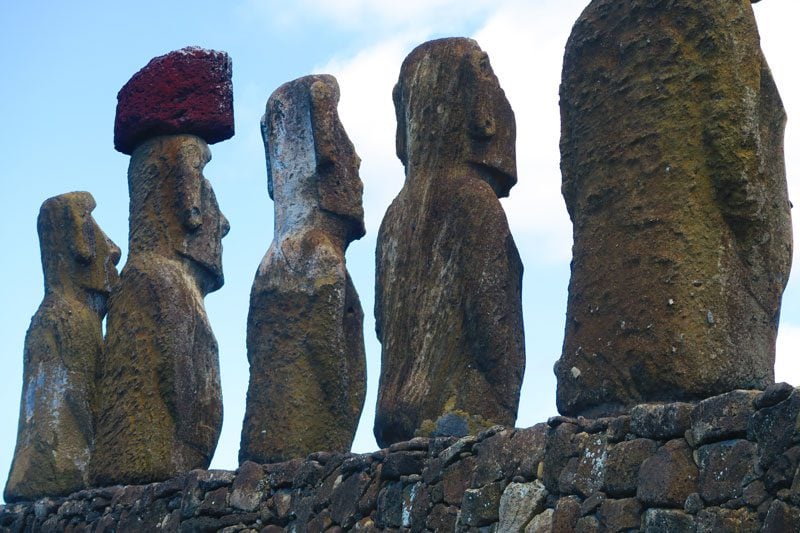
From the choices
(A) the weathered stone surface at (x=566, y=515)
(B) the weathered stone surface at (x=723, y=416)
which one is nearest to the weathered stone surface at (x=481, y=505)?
(A) the weathered stone surface at (x=566, y=515)

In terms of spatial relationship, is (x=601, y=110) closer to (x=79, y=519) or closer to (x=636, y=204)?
(x=636, y=204)

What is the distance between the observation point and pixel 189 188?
12250 millimetres

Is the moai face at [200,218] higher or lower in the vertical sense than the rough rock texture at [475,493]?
higher

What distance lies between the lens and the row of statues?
7.96 meters

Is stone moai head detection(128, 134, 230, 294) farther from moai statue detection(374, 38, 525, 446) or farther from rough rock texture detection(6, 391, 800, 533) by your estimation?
moai statue detection(374, 38, 525, 446)

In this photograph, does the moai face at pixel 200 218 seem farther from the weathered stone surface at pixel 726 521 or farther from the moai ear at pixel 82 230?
the weathered stone surface at pixel 726 521

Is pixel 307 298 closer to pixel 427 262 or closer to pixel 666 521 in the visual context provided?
pixel 427 262

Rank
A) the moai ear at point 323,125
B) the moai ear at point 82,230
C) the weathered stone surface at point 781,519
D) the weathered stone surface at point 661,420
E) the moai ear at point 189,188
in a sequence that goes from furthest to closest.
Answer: the moai ear at point 82,230 < the moai ear at point 189,188 < the moai ear at point 323,125 < the weathered stone surface at point 661,420 < the weathered stone surface at point 781,519

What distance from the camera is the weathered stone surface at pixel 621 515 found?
717cm

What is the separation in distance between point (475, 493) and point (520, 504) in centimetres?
39

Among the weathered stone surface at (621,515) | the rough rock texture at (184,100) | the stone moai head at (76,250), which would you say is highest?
the rough rock texture at (184,100)

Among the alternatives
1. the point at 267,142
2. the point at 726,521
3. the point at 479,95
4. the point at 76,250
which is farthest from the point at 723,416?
the point at 76,250

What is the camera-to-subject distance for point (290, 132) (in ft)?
37.2

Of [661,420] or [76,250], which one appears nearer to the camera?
[661,420]
